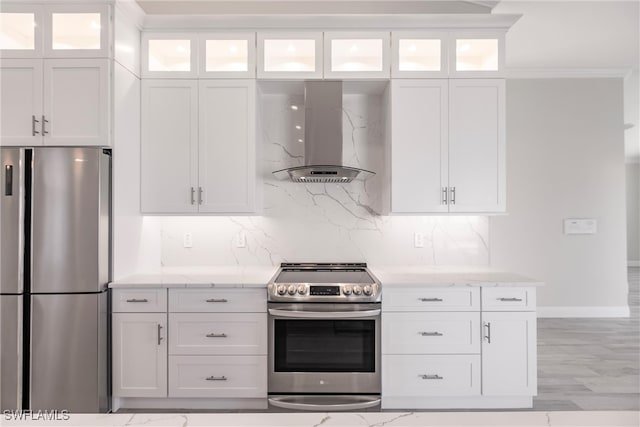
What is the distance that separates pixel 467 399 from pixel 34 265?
2925 millimetres

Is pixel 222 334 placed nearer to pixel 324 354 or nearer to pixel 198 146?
pixel 324 354

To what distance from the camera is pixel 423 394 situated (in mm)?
2643

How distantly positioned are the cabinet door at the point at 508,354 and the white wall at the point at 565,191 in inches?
95.0

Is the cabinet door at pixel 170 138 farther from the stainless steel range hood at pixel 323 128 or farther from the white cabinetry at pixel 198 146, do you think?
the stainless steel range hood at pixel 323 128

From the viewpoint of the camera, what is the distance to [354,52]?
3.09 metres

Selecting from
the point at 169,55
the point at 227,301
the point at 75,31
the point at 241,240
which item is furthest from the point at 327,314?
the point at 75,31

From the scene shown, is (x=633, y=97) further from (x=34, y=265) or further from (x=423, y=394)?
(x=34, y=265)

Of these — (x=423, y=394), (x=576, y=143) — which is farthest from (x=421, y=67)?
(x=576, y=143)

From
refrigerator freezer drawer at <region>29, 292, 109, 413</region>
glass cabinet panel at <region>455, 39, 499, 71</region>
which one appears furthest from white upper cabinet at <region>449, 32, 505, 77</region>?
refrigerator freezer drawer at <region>29, 292, 109, 413</region>

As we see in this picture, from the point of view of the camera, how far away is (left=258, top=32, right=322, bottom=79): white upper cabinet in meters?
3.00

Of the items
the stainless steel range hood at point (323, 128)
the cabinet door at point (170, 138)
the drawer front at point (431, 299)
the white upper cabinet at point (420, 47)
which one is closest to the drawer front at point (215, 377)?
the drawer front at point (431, 299)

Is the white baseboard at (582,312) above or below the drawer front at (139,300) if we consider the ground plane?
below

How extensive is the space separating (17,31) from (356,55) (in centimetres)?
234

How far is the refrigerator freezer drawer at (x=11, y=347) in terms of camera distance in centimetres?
246
